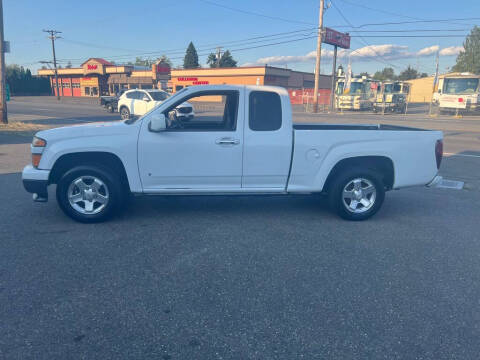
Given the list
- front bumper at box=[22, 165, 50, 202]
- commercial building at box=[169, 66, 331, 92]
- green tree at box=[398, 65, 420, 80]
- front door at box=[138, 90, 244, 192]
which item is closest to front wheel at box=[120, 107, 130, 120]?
front bumper at box=[22, 165, 50, 202]

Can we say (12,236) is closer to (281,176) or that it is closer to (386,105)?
(281,176)

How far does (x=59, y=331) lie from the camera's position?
2955 millimetres

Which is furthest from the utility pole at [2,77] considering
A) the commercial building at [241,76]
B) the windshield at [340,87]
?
the commercial building at [241,76]

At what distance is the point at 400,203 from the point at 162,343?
519 centimetres

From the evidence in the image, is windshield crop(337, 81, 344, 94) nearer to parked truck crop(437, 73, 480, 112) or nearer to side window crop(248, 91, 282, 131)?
parked truck crop(437, 73, 480, 112)

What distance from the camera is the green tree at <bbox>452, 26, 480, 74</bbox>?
73812mm

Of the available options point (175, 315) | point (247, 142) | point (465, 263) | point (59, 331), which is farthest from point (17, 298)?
point (465, 263)

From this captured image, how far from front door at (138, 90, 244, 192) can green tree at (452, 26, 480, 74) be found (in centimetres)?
8327

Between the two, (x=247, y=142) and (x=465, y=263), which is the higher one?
(x=247, y=142)

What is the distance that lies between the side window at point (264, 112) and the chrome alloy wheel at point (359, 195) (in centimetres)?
139

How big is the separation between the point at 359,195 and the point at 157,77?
6577cm

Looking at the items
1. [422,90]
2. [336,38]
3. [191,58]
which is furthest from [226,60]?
[336,38]

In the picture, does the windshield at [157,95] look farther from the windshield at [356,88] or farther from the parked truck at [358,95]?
the windshield at [356,88]

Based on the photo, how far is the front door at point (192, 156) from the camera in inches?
202
